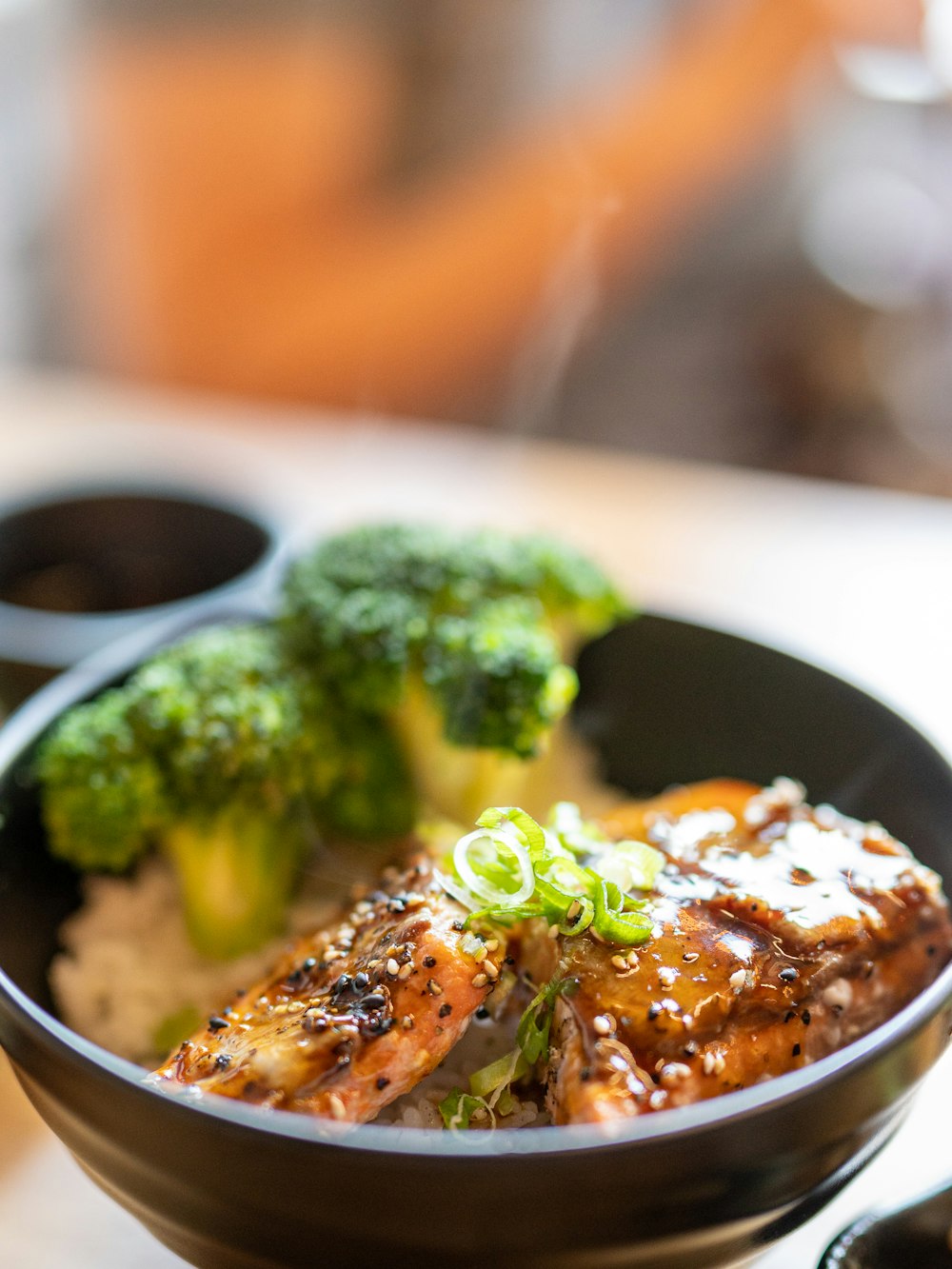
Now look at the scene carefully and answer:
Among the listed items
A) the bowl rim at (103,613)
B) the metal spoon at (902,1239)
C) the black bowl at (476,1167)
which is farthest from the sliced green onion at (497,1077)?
the bowl rim at (103,613)

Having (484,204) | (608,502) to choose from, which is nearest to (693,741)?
(608,502)

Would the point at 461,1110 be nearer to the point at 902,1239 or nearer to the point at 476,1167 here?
the point at 476,1167

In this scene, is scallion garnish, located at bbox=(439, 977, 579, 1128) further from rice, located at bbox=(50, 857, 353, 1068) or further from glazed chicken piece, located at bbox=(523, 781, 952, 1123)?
rice, located at bbox=(50, 857, 353, 1068)

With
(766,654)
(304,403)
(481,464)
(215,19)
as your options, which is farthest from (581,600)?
(215,19)

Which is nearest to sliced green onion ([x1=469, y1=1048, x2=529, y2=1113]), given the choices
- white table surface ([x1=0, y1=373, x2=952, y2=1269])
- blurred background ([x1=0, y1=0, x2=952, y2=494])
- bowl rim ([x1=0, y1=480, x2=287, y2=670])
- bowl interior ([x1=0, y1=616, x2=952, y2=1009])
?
bowl interior ([x1=0, y1=616, x2=952, y2=1009])

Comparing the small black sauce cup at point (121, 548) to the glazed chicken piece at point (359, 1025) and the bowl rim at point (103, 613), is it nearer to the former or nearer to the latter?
the bowl rim at point (103, 613)

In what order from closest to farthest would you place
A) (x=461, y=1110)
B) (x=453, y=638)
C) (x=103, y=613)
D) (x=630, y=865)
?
(x=461, y=1110) → (x=630, y=865) → (x=453, y=638) → (x=103, y=613)
